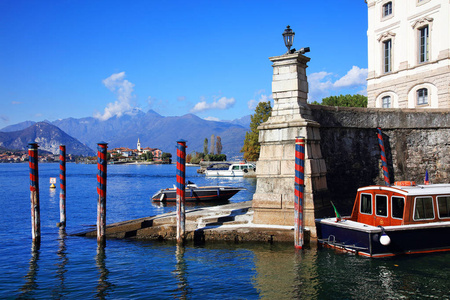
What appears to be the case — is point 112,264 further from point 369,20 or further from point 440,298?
point 369,20

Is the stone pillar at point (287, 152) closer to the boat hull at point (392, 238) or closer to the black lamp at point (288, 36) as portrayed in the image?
the black lamp at point (288, 36)

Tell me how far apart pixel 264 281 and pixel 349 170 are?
24.3 feet

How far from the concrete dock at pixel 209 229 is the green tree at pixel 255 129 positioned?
47687 millimetres

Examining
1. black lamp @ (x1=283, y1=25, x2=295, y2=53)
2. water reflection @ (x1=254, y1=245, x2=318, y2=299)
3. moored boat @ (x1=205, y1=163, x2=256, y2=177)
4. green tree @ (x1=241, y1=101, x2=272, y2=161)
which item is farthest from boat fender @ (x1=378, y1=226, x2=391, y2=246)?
moored boat @ (x1=205, y1=163, x2=256, y2=177)

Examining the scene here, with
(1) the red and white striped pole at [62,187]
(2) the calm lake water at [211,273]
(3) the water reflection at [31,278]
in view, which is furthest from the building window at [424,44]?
(3) the water reflection at [31,278]

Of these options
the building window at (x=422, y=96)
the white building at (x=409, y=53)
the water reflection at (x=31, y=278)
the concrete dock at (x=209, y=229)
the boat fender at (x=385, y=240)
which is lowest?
the water reflection at (x=31, y=278)

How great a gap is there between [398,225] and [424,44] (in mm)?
20395

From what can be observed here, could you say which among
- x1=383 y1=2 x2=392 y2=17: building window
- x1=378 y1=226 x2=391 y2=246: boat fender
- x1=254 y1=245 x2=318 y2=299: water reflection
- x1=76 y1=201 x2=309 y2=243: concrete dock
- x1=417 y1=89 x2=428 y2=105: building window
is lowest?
x1=254 y1=245 x2=318 y2=299: water reflection

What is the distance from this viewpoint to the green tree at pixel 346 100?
205 ft

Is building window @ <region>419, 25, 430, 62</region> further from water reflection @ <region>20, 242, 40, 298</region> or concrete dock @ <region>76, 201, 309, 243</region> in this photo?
water reflection @ <region>20, 242, 40, 298</region>

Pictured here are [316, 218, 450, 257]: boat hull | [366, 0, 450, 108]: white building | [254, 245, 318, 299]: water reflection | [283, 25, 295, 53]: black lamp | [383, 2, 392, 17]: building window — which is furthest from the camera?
[383, 2, 392, 17]: building window

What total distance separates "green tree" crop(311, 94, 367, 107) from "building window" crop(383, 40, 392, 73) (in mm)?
31041

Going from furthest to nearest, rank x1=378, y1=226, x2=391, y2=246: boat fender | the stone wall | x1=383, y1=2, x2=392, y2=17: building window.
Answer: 1. x1=383, y1=2, x2=392, y2=17: building window
2. the stone wall
3. x1=378, y1=226, x2=391, y2=246: boat fender

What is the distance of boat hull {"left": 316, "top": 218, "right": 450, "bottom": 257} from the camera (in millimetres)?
11578
